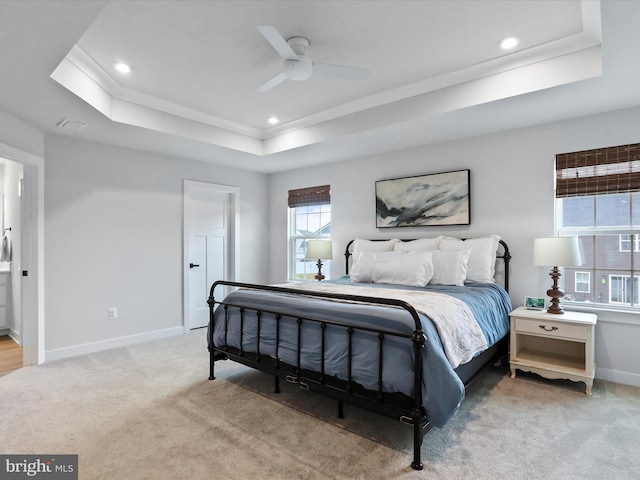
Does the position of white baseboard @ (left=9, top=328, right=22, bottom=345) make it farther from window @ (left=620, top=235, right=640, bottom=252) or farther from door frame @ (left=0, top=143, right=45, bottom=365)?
window @ (left=620, top=235, right=640, bottom=252)

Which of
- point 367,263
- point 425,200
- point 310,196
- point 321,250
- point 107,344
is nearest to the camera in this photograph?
point 367,263

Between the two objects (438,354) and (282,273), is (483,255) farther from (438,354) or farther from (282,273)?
(282,273)

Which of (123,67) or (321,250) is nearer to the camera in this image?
(123,67)

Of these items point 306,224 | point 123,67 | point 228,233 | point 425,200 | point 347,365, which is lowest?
point 347,365

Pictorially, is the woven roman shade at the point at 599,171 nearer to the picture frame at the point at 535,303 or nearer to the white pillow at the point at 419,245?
the picture frame at the point at 535,303

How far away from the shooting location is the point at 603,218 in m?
3.24

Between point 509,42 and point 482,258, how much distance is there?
1.86 metres

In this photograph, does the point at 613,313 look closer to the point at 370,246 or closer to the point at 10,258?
the point at 370,246

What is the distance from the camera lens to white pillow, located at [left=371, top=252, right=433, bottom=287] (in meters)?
3.38

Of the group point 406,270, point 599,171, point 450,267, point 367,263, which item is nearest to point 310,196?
point 367,263

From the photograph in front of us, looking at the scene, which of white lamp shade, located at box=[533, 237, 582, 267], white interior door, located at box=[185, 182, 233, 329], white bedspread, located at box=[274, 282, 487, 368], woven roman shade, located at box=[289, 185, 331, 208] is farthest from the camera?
woven roman shade, located at box=[289, 185, 331, 208]

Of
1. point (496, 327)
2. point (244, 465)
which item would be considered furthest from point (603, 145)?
point (244, 465)

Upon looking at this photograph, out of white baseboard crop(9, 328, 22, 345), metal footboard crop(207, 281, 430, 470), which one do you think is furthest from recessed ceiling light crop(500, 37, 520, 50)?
white baseboard crop(9, 328, 22, 345)

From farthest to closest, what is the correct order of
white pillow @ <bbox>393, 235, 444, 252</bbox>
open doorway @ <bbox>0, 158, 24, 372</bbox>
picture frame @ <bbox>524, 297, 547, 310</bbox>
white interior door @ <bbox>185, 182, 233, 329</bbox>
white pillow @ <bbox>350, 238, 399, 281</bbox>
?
white interior door @ <bbox>185, 182, 233, 329</bbox>
open doorway @ <bbox>0, 158, 24, 372</bbox>
white pillow @ <bbox>350, 238, 399, 281</bbox>
white pillow @ <bbox>393, 235, 444, 252</bbox>
picture frame @ <bbox>524, 297, 547, 310</bbox>
